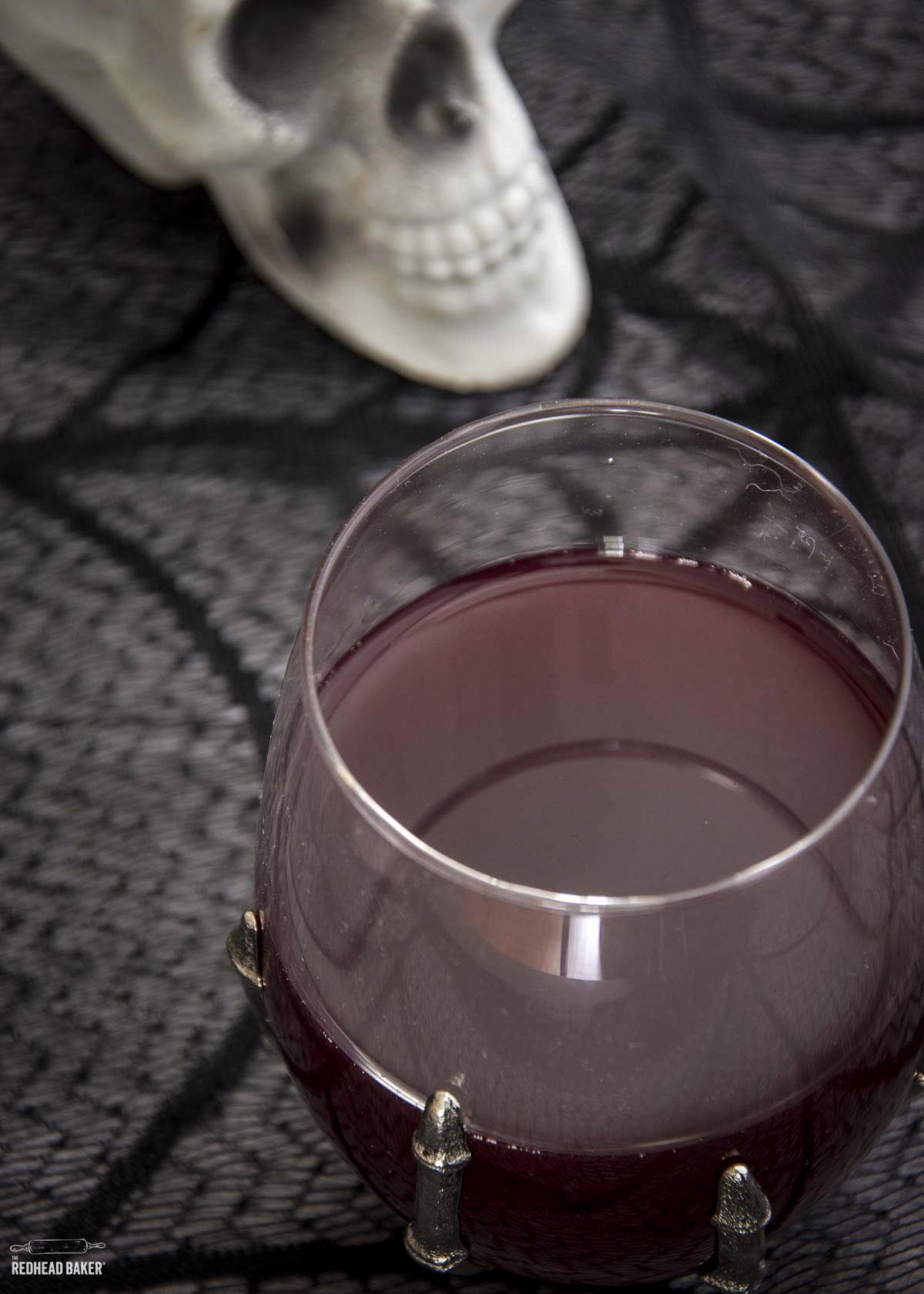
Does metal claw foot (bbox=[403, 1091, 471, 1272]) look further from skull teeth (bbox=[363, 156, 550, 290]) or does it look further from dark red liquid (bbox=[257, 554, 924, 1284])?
skull teeth (bbox=[363, 156, 550, 290])

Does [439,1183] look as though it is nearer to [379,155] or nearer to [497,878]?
[497,878]

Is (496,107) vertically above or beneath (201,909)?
above

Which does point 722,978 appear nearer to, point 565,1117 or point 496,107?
point 565,1117

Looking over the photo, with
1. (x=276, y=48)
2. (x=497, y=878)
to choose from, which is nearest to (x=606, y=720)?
(x=497, y=878)

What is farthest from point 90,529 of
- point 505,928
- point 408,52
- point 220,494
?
point 505,928

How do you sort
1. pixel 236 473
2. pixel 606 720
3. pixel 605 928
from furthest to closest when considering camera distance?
pixel 236 473, pixel 606 720, pixel 605 928

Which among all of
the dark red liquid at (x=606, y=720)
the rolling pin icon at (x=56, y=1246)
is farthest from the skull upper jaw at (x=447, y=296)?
the rolling pin icon at (x=56, y=1246)
